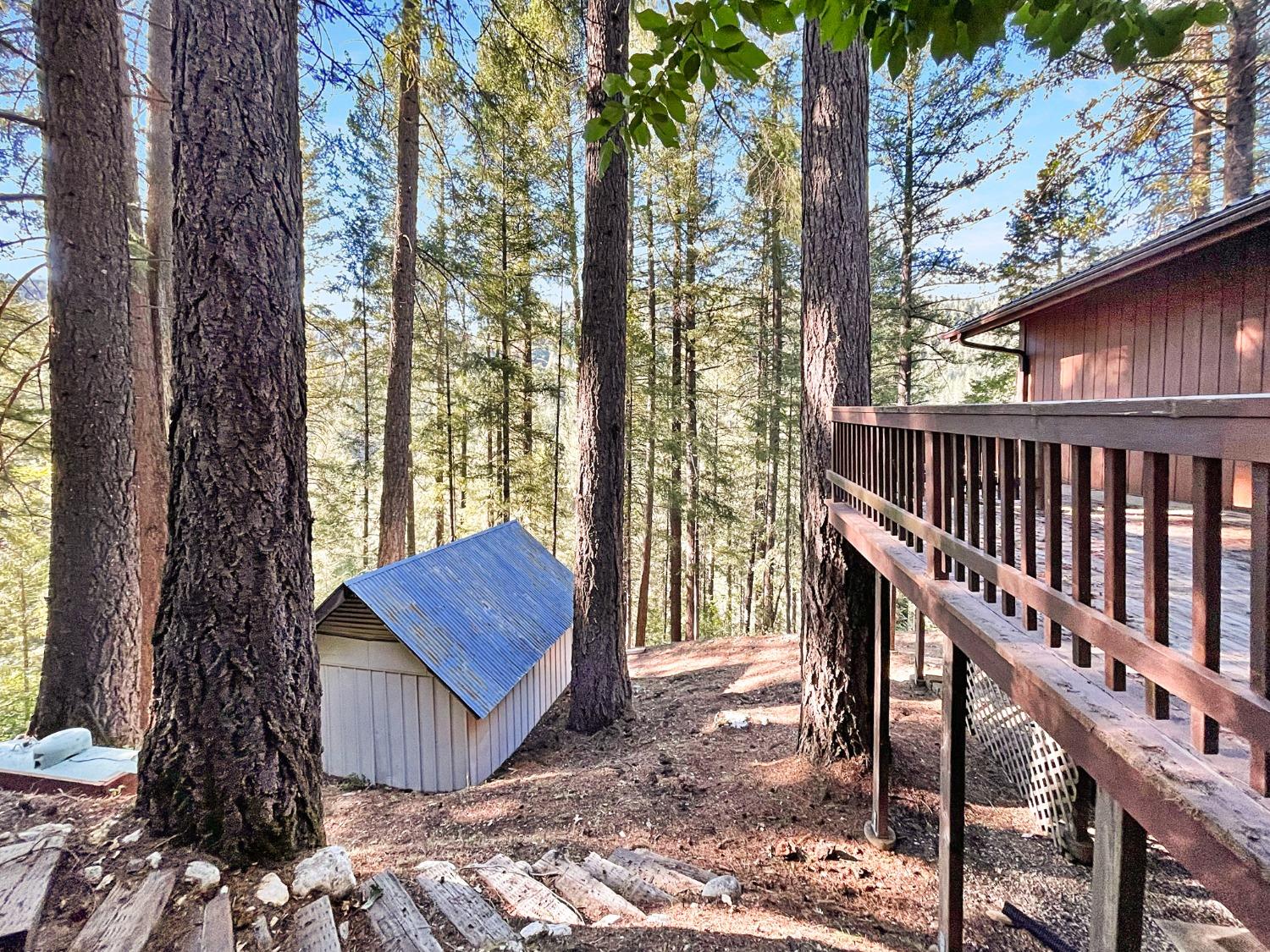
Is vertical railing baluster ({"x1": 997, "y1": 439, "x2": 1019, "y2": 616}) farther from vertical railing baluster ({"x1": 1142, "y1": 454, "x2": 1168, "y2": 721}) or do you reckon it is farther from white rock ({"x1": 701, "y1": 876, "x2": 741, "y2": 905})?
white rock ({"x1": 701, "y1": 876, "x2": 741, "y2": 905})

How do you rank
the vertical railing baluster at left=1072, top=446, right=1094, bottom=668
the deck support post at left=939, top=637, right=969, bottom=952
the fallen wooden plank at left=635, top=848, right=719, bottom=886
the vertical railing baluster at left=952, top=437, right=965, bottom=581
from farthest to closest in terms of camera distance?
the fallen wooden plank at left=635, top=848, right=719, bottom=886
the deck support post at left=939, top=637, right=969, bottom=952
the vertical railing baluster at left=952, top=437, right=965, bottom=581
the vertical railing baluster at left=1072, top=446, right=1094, bottom=668

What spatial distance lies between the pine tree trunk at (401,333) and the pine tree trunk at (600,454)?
3.21m

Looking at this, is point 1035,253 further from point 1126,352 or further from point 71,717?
point 71,717

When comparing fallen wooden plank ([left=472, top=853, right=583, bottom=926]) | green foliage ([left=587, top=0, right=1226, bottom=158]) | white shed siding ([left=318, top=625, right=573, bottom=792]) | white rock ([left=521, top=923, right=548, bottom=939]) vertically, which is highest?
green foliage ([left=587, top=0, right=1226, bottom=158])

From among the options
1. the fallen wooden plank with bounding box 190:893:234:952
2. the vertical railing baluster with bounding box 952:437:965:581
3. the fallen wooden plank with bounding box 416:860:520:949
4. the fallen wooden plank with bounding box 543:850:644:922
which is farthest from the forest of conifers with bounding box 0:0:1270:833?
the fallen wooden plank with bounding box 543:850:644:922

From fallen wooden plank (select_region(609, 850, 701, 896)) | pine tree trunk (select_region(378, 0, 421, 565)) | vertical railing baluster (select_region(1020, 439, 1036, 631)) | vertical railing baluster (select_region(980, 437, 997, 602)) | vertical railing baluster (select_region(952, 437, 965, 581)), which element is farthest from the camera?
pine tree trunk (select_region(378, 0, 421, 565))

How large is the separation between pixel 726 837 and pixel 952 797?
170cm

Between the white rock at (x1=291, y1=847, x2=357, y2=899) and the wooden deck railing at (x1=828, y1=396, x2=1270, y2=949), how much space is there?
253 centimetres

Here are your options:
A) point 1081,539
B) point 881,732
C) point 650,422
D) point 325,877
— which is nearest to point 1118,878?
point 1081,539

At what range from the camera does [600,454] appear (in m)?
6.11

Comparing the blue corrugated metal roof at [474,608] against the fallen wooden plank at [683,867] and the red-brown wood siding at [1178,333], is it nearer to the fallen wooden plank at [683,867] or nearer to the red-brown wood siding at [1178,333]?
the fallen wooden plank at [683,867]

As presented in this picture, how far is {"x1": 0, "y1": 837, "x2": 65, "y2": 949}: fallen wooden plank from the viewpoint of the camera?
1749 mm

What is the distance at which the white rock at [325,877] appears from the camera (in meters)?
2.13

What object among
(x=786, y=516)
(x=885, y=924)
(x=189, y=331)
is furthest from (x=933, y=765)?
(x=786, y=516)
